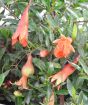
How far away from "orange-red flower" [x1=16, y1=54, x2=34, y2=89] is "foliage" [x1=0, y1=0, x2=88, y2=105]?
0.02 metres

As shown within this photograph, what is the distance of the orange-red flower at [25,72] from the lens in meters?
0.90

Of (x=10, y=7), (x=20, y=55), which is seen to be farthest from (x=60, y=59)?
(x=10, y=7)

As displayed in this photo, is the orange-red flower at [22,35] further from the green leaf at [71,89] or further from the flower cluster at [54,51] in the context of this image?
the green leaf at [71,89]

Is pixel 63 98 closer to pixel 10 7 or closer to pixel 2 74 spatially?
pixel 2 74

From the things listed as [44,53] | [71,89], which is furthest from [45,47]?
[71,89]

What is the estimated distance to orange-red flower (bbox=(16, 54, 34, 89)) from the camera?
905 mm

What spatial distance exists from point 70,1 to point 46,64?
8.5 inches

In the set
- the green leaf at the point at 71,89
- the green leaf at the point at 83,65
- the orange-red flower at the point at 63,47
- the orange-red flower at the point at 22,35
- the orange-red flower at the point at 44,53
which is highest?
the orange-red flower at the point at 22,35

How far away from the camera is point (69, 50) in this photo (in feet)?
2.79

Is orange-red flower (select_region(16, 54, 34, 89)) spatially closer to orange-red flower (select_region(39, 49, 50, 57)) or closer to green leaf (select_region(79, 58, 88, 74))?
orange-red flower (select_region(39, 49, 50, 57))

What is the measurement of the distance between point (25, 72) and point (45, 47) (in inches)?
3.9

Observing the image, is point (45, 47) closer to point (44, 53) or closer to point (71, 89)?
point (44, 53)

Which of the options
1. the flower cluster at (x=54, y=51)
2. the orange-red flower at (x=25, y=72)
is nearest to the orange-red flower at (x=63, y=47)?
the flower cluster at (x=54, y=51)

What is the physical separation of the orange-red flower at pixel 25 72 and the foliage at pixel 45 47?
0.05ft
